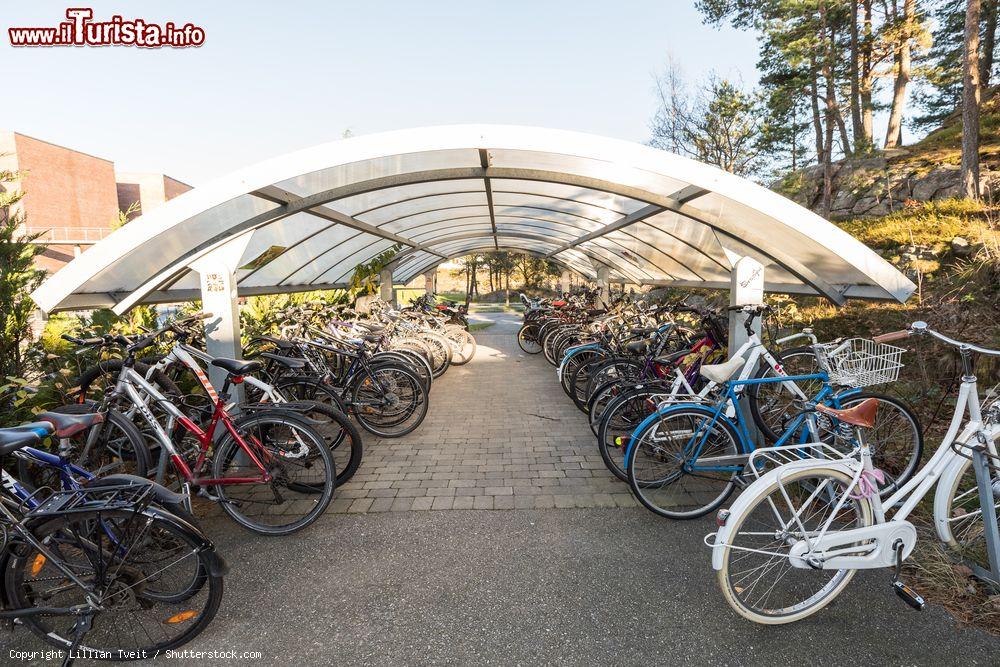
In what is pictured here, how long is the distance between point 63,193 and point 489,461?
43000 millimetres

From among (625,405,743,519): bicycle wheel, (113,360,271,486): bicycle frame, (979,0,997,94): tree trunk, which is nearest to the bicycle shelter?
(113,360,271,486): bicycle frame

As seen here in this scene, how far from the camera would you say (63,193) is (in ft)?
110

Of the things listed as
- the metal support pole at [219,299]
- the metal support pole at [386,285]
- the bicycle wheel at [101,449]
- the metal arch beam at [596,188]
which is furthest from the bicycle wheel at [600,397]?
the metal support pole at [386,285]

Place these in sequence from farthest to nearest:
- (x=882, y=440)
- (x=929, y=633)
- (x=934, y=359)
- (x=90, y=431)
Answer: (x=934, y=359)
(x=882, y=440)
(x=90, y=431)
(x=929, y=633)

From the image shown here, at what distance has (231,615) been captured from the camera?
2363 mm

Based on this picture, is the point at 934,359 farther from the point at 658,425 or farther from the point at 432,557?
the point at 432,557

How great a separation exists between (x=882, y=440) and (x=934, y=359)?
7.81 feet

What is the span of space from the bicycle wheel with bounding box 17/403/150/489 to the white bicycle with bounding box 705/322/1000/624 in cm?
338

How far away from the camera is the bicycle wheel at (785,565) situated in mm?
2102

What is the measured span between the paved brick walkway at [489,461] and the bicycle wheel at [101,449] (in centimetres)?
131

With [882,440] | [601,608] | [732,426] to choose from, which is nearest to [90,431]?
[601,608]

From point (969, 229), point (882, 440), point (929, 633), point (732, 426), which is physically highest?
point (969, 229)

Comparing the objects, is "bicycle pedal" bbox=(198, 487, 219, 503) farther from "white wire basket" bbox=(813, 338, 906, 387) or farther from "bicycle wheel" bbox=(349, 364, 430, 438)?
"white wire basket" bbox=(813, 338, 906, 387)

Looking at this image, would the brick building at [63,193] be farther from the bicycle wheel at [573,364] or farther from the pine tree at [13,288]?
the bicycle wheel at [573,364]
